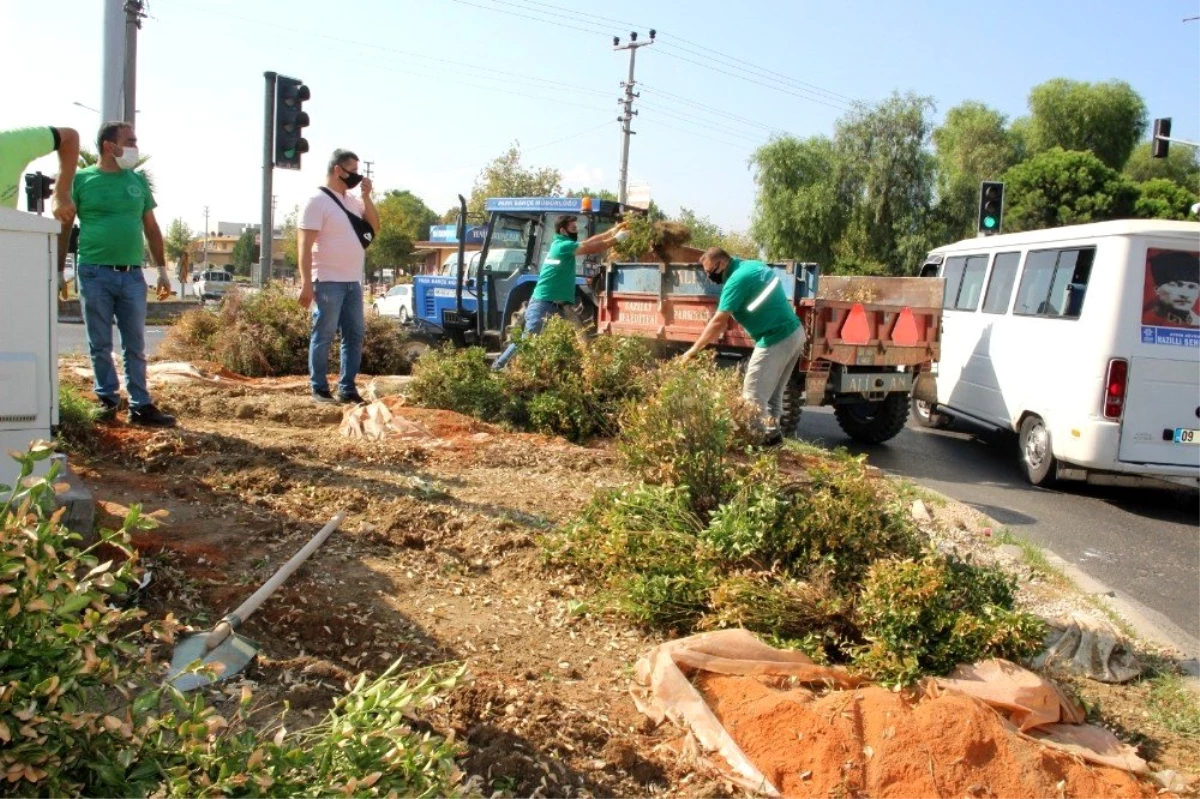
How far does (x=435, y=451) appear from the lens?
678 cm

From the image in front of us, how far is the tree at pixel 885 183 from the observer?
3884 centimetres

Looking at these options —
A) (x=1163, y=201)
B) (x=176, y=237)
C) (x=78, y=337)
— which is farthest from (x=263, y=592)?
(x=176, y=237)

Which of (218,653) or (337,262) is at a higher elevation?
(337,262)

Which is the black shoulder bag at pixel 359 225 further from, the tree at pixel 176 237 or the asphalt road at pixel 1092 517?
the tree at pixel 176 237

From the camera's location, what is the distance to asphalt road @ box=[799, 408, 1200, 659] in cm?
593

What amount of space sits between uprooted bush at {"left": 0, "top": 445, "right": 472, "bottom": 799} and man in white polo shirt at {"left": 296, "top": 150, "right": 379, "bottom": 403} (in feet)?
19.7

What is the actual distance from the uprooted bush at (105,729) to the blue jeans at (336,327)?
241 inches

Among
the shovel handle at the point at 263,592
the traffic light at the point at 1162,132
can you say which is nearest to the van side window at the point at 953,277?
the shovel handle at the point at 263,592

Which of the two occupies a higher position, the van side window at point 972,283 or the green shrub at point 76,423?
the van side window at point 972,283

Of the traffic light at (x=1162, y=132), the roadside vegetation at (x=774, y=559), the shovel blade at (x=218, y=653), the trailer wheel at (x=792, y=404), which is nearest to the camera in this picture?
the shovel blade at (x=218, y=653)

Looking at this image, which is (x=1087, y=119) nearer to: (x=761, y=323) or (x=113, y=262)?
(x=761, y=323)

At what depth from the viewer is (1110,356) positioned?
7941mm

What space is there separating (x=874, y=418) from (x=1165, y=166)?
2064 inches

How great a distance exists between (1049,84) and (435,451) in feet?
177
